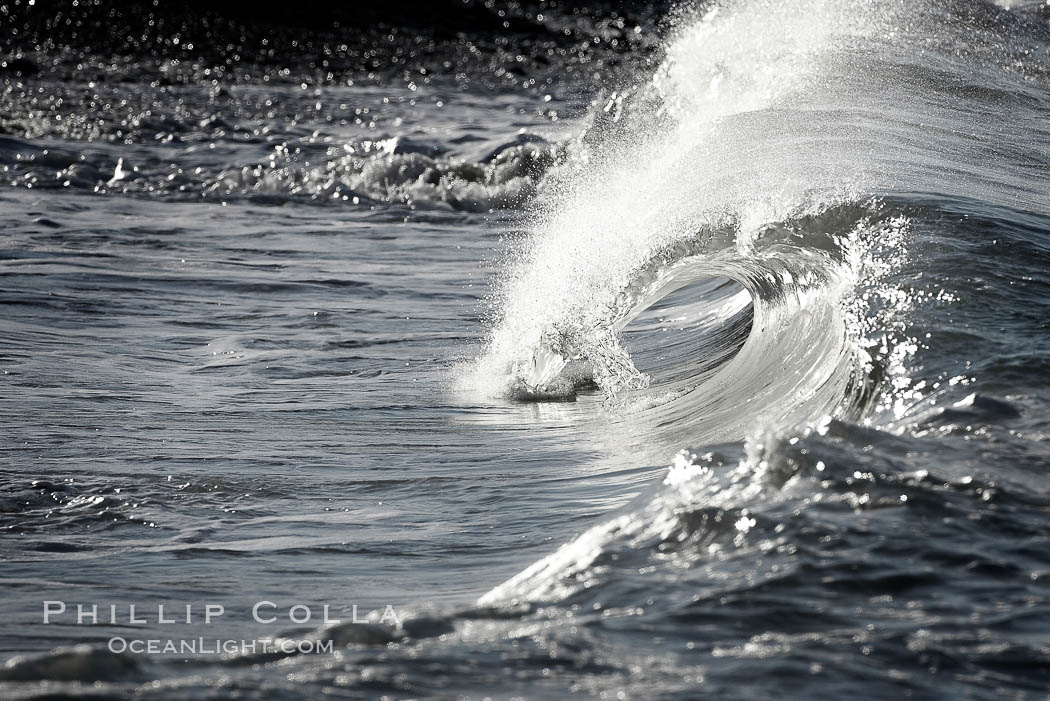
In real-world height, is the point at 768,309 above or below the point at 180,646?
above

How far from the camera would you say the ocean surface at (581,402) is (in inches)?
104

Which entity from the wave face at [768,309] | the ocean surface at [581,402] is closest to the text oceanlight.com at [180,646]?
the ocean surface at [581,402]

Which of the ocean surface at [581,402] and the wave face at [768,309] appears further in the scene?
the wave face at [768,309]

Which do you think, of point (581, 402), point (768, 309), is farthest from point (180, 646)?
point (768, 309)

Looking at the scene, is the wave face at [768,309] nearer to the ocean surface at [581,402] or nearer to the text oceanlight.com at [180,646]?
the ocean surface at [581,402]

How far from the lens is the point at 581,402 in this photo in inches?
241

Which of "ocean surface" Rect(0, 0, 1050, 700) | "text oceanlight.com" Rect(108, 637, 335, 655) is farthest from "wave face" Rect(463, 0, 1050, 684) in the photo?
"text oceanlight.com" Rect(108, 637, 335, 655)

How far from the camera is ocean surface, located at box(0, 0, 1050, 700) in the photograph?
2631 mm

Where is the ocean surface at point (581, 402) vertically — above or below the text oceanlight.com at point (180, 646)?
above

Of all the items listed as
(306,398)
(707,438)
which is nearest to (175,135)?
(306,398)

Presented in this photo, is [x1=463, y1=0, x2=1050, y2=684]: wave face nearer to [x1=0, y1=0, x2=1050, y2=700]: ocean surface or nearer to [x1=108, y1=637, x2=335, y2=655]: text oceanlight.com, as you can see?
[x1=0, y1=0, x2=1050, y2=700]: ocean surface

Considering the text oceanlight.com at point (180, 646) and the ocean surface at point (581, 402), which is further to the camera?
the text oceanlight.com at point (180, 646)

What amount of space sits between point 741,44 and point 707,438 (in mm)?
7708

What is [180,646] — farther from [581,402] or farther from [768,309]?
[768,309]
